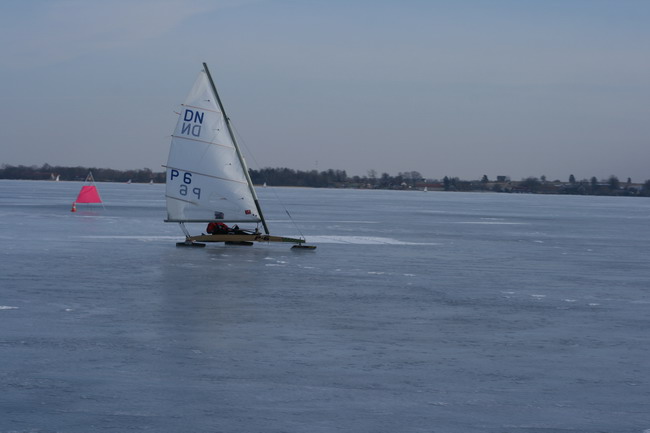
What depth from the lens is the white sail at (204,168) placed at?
40.0 metres

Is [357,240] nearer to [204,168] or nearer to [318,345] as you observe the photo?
[204,168]

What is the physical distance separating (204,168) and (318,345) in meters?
24.0

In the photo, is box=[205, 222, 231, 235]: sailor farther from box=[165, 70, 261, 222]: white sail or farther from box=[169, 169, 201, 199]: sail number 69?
box=[169, 169, 201, 199]: sail number 69

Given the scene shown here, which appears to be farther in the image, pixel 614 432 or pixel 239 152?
pixel 239 152

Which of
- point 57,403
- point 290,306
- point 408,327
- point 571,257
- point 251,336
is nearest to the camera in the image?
point 57,403

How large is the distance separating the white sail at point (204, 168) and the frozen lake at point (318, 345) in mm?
5454

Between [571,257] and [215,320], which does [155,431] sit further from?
[571,257]

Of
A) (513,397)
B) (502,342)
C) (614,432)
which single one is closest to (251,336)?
(502,342)

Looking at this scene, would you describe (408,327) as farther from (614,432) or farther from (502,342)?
(614,432)

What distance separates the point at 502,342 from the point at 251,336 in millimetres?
4817

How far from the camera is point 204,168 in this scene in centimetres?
4025

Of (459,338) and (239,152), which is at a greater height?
(239,152)

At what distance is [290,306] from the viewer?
22234 millimetres

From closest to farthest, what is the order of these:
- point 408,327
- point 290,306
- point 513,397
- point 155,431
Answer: point 155,431 → point 513,397 → point 408,327 → point 290,306
